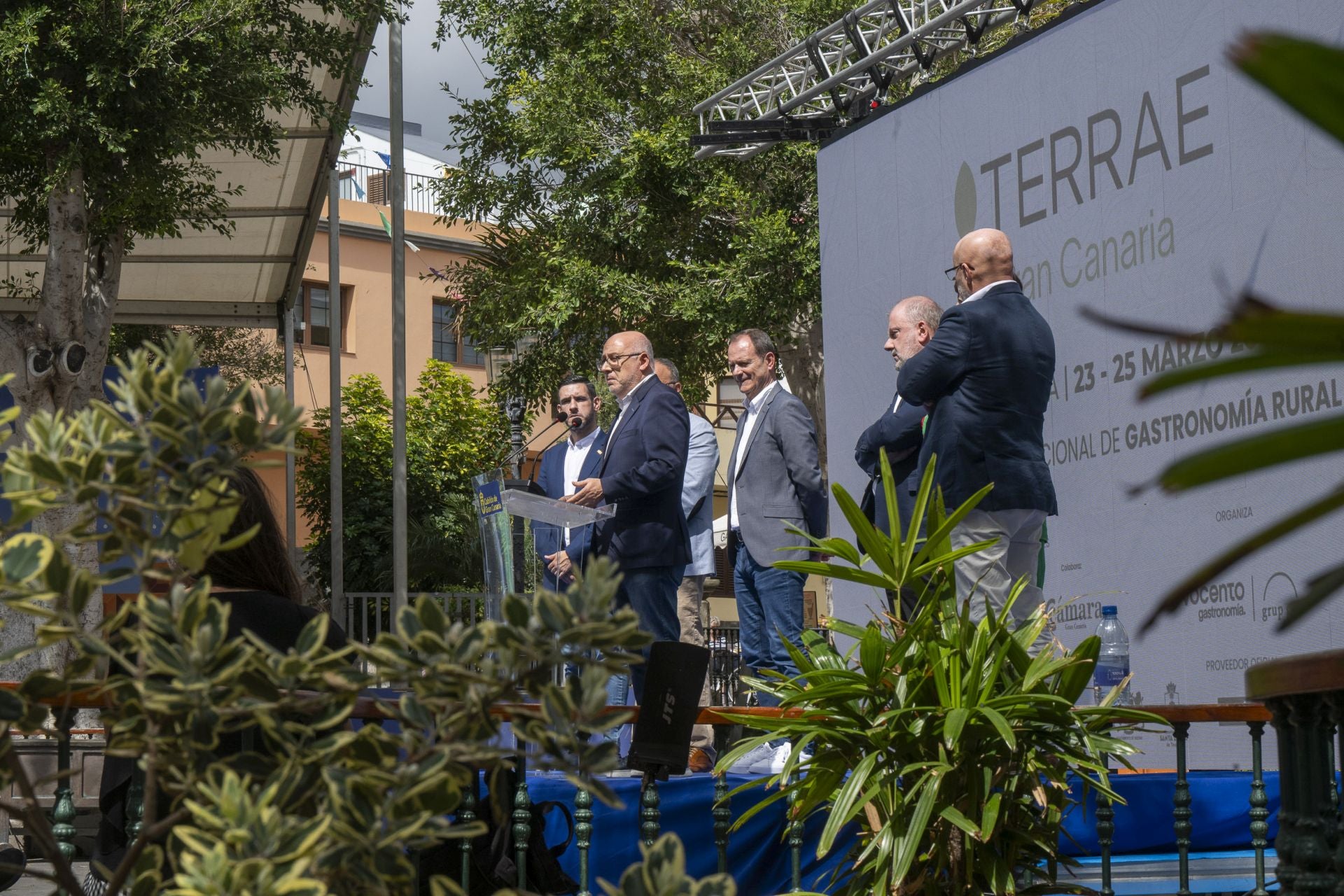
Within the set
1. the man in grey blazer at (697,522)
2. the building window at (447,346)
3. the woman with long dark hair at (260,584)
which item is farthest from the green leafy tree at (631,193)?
the woman with long dark hair at (260,584)

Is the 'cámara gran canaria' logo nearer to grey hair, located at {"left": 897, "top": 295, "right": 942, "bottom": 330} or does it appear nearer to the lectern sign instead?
grey hair, located at {"left": 897, "top": 295, "right": 942, "bottom": 330}

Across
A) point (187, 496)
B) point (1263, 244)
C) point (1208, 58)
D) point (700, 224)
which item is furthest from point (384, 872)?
point (700, 224)

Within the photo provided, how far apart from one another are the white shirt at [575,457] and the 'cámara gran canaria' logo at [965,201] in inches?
95.0

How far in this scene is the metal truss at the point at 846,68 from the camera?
30.5ft

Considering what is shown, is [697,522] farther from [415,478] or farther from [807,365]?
[415,478]

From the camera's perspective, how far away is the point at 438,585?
2072 centimetres

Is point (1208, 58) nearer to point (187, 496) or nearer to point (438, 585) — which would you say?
point (187, 496)

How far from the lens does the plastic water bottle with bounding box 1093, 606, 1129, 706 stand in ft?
17.3

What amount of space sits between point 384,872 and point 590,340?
16898mm

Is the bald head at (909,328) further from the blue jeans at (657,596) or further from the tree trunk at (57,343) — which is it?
the tree trunk at (57,343)

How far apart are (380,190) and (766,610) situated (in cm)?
2857

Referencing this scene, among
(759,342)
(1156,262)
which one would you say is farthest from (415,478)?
(1156,262)

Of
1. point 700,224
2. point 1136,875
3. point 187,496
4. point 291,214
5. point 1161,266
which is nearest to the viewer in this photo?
point 187,496

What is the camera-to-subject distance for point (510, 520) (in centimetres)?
634
